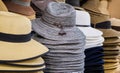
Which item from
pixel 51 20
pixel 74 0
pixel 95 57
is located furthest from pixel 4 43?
pixel 74 0

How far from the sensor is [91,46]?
118 centimetres

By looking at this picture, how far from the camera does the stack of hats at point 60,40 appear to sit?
0.92 meters

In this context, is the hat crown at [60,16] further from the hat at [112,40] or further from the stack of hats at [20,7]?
the hat at [112,40]

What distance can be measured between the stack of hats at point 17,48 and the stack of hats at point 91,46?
0.39 meters

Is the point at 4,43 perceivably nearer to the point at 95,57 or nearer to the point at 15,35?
the point at 15,35

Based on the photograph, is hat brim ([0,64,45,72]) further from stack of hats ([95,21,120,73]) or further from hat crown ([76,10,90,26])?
stack of hats ([95,21,120,73])

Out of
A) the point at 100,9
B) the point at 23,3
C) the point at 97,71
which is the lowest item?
the point at 97,71

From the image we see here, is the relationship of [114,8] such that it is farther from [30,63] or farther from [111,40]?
[30,63]

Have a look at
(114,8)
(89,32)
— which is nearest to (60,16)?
(89,32)

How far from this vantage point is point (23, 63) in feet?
2.41

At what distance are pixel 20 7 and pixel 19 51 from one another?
11.8 inches

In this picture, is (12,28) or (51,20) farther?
(51,20)

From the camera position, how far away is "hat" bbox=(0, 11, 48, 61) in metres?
0.73

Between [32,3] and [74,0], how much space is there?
0.29 metres
